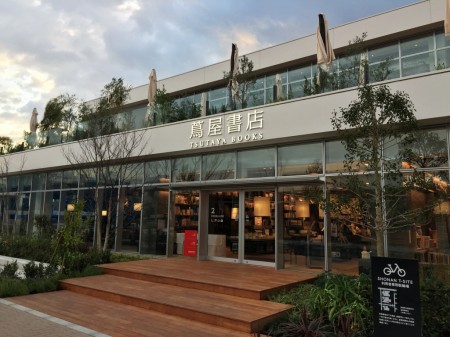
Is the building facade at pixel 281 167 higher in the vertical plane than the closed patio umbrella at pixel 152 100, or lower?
lower

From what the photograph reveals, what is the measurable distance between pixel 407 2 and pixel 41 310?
54.0 feet

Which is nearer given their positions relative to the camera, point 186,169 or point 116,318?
point 116,318

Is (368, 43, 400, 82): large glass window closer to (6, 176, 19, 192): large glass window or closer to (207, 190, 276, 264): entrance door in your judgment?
(207, 190, 276, 264): entrance door

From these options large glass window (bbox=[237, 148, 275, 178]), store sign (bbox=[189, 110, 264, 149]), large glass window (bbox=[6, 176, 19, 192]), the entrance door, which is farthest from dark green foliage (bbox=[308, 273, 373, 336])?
large glass window (bbox=[6, 176, 19, 192])

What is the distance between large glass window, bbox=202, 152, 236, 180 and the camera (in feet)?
41.3

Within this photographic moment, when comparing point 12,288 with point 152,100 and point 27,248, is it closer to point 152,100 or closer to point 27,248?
point 27,248

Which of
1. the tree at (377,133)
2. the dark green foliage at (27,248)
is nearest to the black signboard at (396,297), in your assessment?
the tree at (377,133)

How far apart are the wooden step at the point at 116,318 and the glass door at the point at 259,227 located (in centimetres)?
504

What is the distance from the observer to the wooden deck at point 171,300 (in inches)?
243

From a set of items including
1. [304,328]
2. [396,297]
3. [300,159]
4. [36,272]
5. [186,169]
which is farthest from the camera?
[186,169]

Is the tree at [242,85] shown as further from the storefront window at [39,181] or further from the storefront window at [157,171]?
the storefront window at [39,181]

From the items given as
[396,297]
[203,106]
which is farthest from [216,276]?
[203,106]

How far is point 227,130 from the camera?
468 inches

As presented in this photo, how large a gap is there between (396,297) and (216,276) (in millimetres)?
5504
